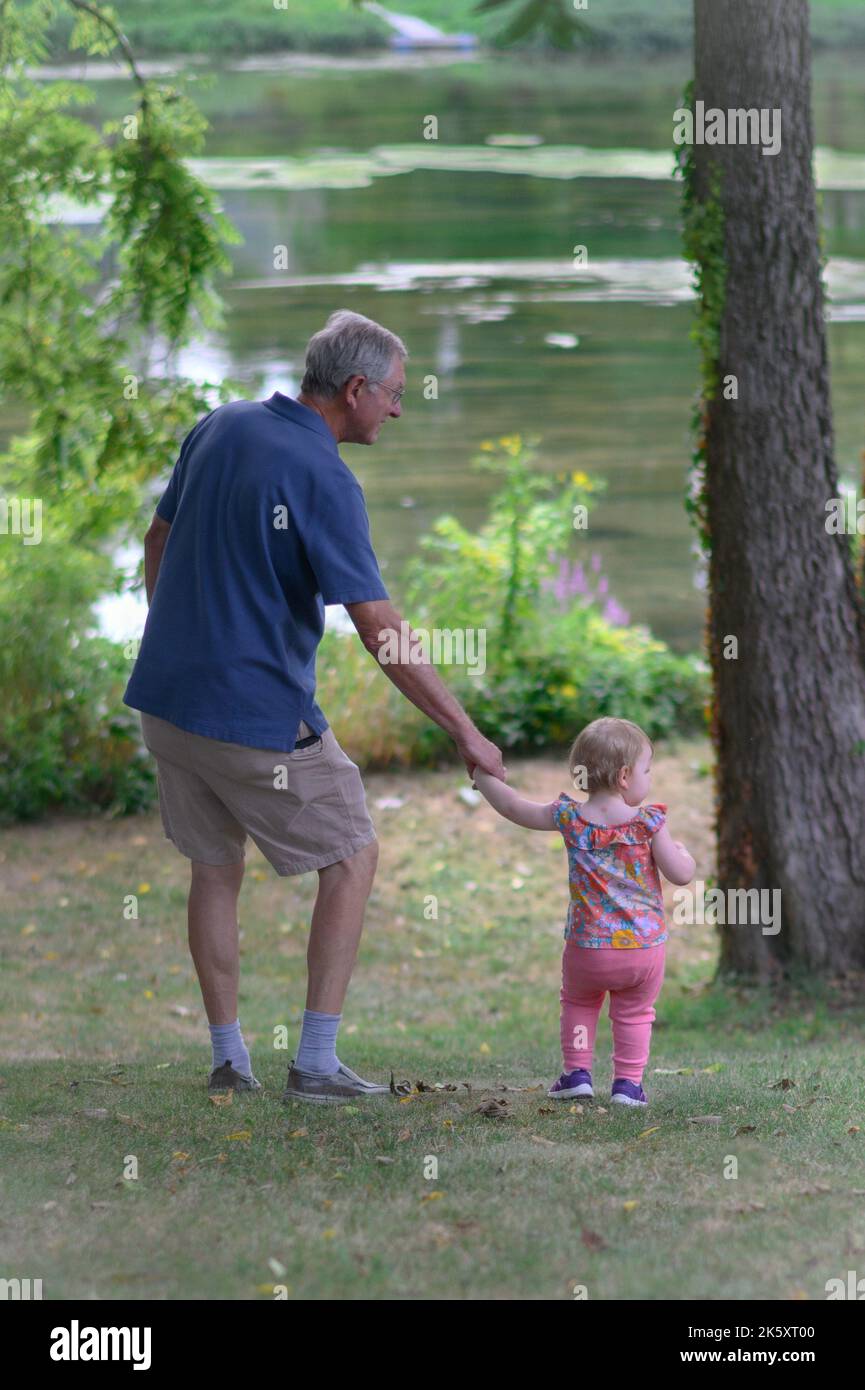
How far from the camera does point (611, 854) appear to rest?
4543 millimetres

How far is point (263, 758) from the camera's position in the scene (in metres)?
4.40

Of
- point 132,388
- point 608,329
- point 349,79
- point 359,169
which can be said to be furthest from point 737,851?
point 349,79

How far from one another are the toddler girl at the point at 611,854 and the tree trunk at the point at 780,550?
2.83 m

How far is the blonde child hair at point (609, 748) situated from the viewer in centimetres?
448

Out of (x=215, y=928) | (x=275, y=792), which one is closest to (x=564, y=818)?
(x=275, y=792)

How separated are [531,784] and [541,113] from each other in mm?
36703

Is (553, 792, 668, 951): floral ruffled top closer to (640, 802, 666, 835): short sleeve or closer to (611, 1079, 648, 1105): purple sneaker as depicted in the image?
(640, 802, 666, 835): short sleeve

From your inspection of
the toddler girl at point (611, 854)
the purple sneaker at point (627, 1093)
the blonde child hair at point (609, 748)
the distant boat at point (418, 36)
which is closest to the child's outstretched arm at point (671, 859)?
the toddler girl at point (611, 854)

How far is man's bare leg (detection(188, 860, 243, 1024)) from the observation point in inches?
183

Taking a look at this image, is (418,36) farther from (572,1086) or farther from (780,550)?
(572,1086)

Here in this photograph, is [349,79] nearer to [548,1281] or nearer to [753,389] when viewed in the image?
[753,389]

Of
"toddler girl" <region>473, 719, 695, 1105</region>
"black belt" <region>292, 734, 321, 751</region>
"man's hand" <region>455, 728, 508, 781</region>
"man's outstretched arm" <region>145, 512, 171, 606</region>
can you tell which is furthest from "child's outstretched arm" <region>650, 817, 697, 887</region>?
"man's outstretched arm" <region>145, 512, 171, 606</region>

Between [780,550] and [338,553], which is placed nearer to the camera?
[338,553]

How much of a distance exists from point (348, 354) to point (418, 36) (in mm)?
35382
